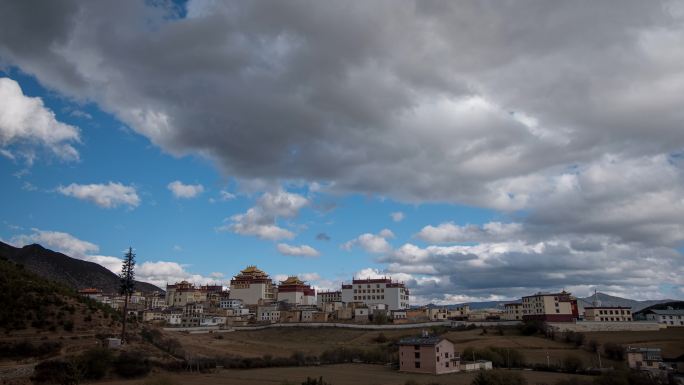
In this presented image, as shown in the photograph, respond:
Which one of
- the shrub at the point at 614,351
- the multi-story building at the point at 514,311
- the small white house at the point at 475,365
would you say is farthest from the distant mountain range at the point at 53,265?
the shrub at the point at 614,351

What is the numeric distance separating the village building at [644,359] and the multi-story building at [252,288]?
3534 inches

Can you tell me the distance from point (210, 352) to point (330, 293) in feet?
219

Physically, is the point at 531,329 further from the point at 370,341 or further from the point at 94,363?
the point at 94,363

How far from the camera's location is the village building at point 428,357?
2393 inches

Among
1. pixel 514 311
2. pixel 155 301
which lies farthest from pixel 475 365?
pixel 155 301

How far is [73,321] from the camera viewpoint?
2317 inches

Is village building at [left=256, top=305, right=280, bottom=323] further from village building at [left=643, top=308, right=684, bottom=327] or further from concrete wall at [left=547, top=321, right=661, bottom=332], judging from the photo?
village building at [left=643, top=308, right=684, bottom=327]

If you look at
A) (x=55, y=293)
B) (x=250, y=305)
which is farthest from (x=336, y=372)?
(x=250, y=305)

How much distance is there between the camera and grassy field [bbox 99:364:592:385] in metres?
51.1

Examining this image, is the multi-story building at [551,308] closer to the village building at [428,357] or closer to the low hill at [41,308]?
the village building at [428,357]

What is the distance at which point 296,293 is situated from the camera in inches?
5354

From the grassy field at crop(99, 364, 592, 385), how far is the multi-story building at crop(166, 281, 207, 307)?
84982mm

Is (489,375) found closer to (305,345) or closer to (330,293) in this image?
(305,345)

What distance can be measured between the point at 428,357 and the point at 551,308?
40.2 m
